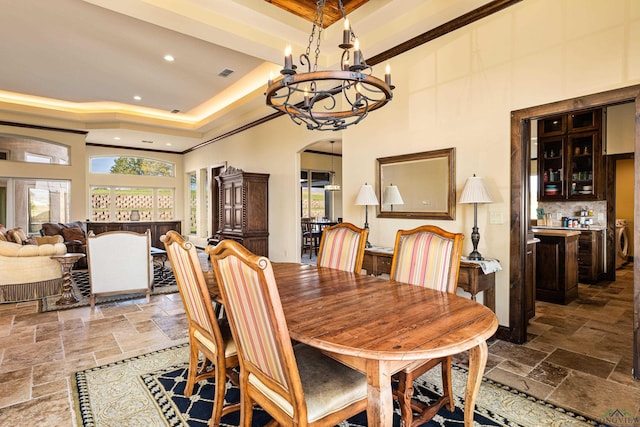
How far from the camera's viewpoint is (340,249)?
9.48 ft

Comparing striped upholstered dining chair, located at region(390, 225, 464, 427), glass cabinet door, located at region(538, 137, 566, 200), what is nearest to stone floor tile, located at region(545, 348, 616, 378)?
striped upholstered dining chair, located at region(390, 225, 464, 427)

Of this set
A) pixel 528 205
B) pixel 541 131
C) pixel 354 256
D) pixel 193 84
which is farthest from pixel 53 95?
pixel 541 131

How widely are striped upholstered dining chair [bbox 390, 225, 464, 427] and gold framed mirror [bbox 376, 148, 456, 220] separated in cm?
133

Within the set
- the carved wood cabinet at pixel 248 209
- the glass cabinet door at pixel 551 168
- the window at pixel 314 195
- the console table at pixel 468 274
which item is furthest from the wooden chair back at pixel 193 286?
the window at pixel 314 195

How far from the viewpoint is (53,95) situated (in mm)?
6418

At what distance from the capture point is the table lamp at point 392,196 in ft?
13.2

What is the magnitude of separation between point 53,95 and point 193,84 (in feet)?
9.71

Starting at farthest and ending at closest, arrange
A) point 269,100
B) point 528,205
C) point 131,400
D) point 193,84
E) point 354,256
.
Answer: point 193,84 < point 528,205 < point 354,256 < point 269,100 < point 131,400

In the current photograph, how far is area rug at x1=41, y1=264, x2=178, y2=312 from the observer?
13.9 feet

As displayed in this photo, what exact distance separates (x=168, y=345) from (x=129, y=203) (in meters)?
8.16

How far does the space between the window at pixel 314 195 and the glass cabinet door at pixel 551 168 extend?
6.02m

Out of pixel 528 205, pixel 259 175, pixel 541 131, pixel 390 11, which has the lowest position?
pixel 528 205

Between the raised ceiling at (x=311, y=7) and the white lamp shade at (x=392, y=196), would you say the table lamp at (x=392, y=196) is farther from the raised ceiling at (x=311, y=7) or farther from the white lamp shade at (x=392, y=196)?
the raised ceiling at (x=311, y=7)

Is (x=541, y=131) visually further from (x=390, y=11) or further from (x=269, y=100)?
(x=269, y=100)
